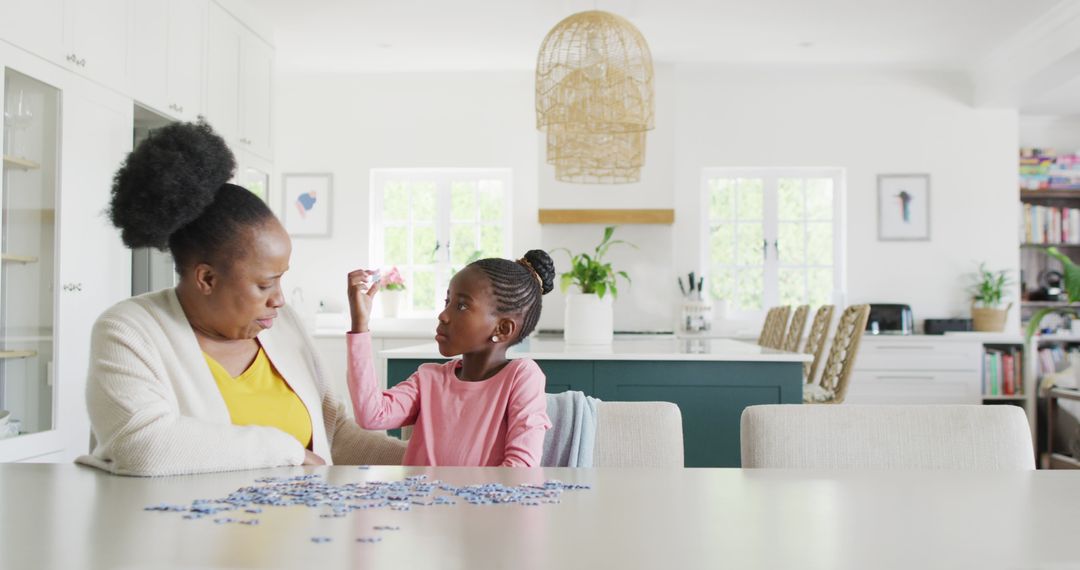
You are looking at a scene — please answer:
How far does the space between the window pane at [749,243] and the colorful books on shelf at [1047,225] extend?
Result: 1961 mm

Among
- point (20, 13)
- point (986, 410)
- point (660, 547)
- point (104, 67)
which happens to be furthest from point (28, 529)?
point (104, 67)

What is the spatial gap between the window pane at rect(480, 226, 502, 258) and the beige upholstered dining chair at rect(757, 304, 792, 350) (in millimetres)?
2070

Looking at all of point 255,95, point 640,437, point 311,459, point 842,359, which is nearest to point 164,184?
point 311,459

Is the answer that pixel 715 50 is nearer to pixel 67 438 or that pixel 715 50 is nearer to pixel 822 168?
pixel 822 168

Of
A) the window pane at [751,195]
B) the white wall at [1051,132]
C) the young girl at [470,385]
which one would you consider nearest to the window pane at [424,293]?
the window pane at [751,195]

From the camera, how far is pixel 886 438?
4.96 feet

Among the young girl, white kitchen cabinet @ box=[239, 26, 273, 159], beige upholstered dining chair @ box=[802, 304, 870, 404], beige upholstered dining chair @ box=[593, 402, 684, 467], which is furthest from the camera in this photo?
white kitchen cabinet @ box=[239, 26, 273, 159]

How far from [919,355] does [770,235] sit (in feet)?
4.52

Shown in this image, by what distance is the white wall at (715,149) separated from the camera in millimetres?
6902

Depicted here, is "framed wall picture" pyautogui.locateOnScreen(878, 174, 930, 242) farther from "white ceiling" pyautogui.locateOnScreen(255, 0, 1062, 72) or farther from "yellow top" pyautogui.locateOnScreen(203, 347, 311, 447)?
"yellow top" pyautogui.locateOnScreen(203, 347, 311, 447)

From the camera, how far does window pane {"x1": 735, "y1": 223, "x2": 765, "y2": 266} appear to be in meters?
7.11

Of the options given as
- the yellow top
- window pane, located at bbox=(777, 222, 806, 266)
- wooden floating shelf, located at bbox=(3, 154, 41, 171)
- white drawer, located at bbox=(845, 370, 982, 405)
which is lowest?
white drawer, located at bbox=(845, 370, 982, 405)

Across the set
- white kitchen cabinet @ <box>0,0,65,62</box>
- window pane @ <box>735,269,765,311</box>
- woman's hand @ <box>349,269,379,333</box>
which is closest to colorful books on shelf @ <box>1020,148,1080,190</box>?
window pane @ <box>735,269,765,311</box>

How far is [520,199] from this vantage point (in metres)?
7.05
